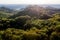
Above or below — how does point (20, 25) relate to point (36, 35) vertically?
below

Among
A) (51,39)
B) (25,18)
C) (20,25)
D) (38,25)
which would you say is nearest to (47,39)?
(51,39)

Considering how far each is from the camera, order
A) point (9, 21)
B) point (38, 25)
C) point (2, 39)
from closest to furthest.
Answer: point (2, 39) → point (38, 25) → point (9, 21)

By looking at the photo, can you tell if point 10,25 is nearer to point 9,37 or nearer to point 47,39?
point 9,37

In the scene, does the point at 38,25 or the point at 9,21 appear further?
the point at 9,21

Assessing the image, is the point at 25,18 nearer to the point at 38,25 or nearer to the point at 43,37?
the point at 38,25

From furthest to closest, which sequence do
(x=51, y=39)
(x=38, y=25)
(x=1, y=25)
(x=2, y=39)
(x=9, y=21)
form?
1. (x=9, y=21)
2. (x=1, y=25)
3. (x=38, y=25)
4. (x=2, y=39)
5. (x=51, y=39)

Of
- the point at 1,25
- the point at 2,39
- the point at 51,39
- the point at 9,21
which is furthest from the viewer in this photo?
the point at 9,21

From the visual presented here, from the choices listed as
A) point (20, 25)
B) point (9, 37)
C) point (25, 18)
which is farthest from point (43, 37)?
point (25, 18)

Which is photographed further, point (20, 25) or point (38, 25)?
point (20, 25)

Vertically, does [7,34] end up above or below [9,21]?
above
